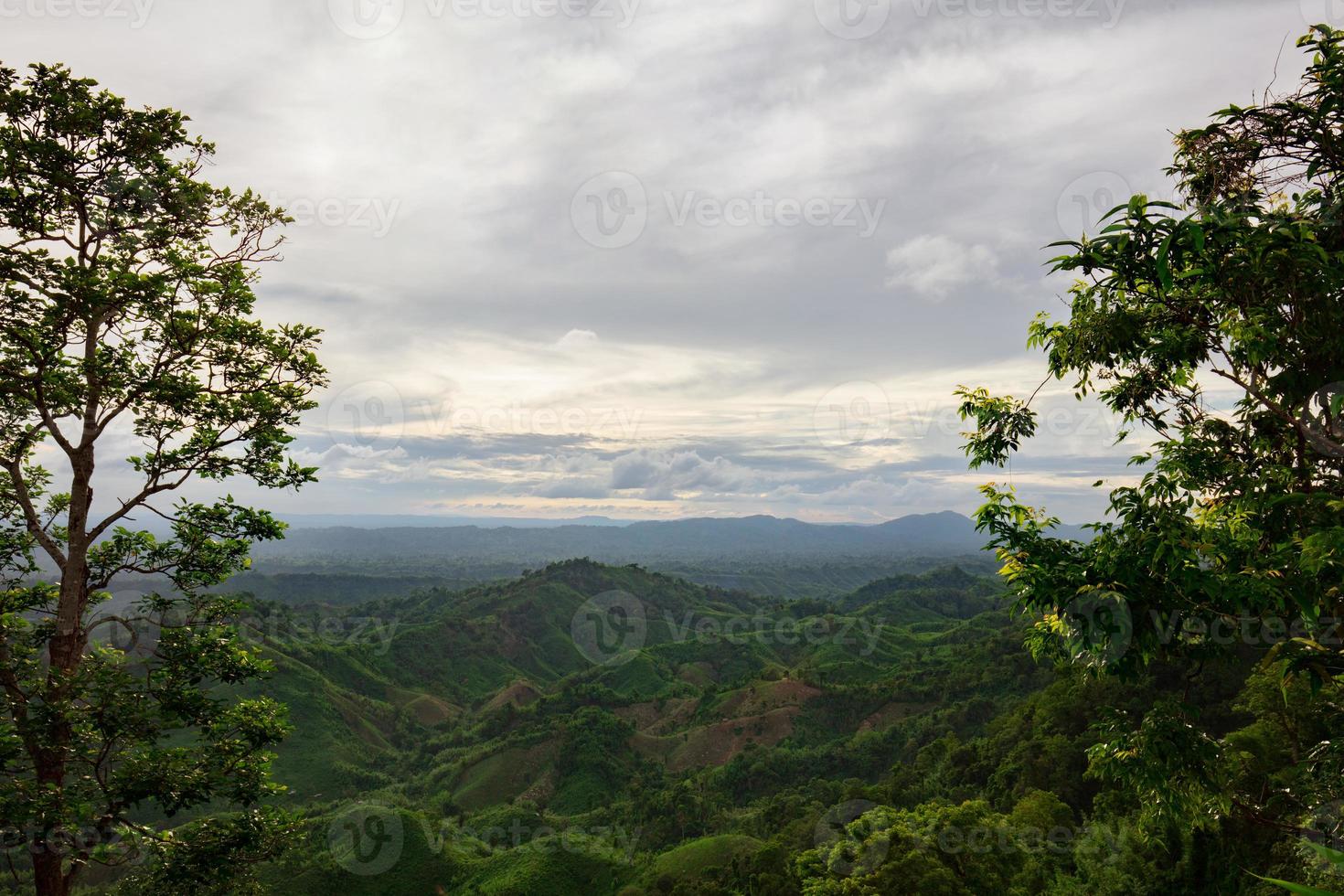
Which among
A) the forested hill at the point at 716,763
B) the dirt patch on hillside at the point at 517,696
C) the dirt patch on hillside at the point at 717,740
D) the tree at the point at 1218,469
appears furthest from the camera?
the dirt patch on hillside at the point at 517,696

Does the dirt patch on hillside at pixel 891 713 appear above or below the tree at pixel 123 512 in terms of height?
below

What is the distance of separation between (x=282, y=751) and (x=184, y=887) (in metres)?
104

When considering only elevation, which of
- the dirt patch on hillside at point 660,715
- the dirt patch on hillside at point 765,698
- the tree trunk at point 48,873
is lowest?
the dirt patch on hillside at point 660,715

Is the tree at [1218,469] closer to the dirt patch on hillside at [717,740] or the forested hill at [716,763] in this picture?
the forested hill at [716,763]

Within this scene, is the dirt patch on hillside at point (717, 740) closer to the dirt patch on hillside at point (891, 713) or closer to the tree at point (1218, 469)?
the dirt patch on hillside at point (891, 713)

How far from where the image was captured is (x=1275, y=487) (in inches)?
339

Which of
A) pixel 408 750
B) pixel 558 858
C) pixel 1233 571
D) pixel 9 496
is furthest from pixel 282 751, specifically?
pixel 1233 571

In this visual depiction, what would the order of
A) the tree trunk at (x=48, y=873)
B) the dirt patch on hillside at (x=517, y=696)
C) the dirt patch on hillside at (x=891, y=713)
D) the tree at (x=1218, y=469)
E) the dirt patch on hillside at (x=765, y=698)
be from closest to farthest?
the tree at (x=1218, y=469) < the tree trunk at (x=48, y=873) < the dirt patch on hillside at (x=891, y=713) < the dirt patch on hillside at (x=765, y=698) < the dirt patch on hillside at (x=517, y=696)

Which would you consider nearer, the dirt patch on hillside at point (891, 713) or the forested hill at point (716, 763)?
the forested hill at point (716, 763)

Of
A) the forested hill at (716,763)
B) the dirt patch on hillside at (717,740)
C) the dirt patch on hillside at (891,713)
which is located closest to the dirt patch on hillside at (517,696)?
the forested hill at (716,763)

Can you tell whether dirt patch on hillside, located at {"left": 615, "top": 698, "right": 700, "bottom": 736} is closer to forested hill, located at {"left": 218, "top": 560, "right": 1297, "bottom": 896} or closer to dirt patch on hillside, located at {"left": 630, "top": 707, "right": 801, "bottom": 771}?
forested hill, located at {"left": 218, "top": 560, "right": 1297, "bottom": 896}

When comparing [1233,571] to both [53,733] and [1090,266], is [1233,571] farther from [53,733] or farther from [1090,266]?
[53,733]

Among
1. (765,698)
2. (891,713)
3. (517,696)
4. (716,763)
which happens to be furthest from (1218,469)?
(517,696)

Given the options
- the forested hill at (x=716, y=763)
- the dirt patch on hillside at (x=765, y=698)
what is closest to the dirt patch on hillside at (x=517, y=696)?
the forested hill at (x=716, y=763)
